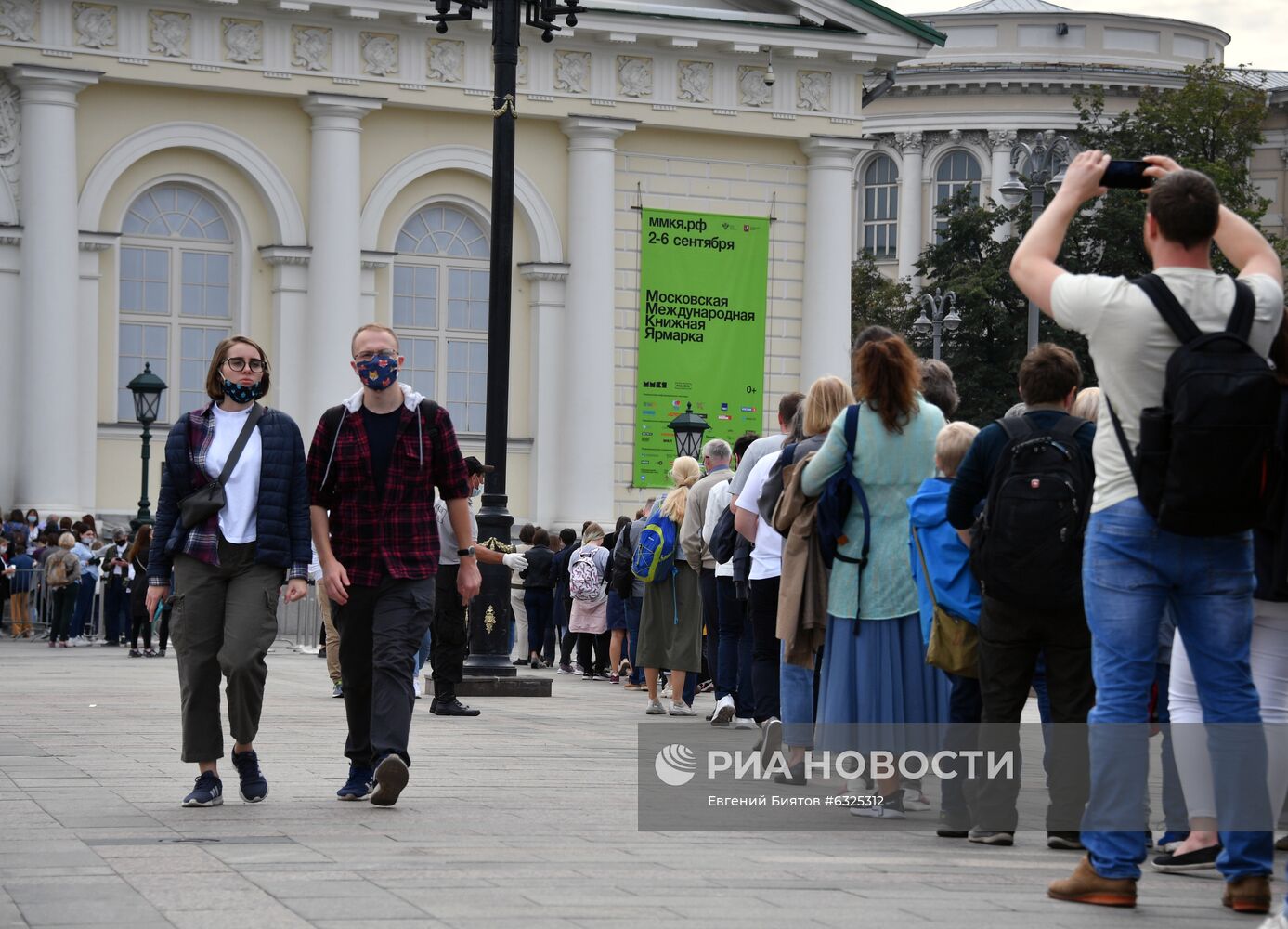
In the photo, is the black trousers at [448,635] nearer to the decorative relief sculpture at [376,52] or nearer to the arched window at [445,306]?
the arched window at [445,306]

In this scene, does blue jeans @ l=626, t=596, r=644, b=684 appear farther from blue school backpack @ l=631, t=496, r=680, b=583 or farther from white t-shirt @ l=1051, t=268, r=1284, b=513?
white t-shirt @ l=1051, t=268, r=1284, b=513

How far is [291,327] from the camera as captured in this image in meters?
35.6

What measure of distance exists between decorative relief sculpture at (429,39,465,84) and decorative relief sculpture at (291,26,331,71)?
1.72 m

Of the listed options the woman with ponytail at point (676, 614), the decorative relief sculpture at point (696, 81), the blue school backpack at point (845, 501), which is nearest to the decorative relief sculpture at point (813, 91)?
the decorative relief sculpture at point (696, 81)

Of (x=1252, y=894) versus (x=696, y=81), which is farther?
(x=696, y=81)

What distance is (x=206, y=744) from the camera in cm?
912

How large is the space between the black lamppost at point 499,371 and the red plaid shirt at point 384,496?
8.24 m

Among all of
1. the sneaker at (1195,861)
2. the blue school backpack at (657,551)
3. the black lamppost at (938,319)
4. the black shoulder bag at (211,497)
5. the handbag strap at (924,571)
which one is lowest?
the sneaker at (1195,861)

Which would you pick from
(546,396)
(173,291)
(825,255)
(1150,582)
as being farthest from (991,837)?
(825,255)

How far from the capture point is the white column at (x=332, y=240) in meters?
35.1

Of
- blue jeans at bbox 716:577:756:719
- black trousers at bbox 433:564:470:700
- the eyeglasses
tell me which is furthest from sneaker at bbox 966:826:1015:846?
black trousers at bbox 433:564:470:700

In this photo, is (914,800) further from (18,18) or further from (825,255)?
(825,255)

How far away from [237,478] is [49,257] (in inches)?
996

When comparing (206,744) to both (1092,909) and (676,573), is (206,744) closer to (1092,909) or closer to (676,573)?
(1092,909)
